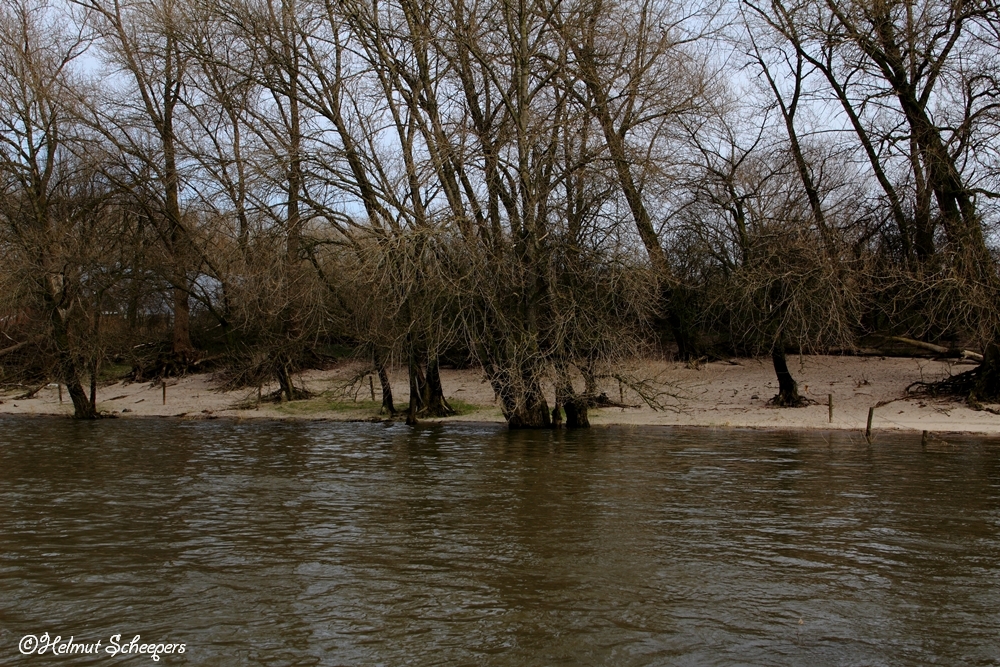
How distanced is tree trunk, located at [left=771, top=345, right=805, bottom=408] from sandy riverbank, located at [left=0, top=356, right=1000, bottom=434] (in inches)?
18.1

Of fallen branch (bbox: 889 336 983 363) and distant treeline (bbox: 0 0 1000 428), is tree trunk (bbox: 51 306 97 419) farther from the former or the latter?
fallen branch (bbox: 889 336 983 363)

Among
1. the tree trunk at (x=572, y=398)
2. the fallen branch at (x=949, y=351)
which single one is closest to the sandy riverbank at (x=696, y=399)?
the fallen branch at (x=949, y=351)

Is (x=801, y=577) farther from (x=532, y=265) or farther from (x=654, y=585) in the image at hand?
(x=532, y=265)

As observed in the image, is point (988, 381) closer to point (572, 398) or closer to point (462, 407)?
point (572, 398)

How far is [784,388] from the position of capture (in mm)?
24547

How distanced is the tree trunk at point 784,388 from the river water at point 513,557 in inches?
279

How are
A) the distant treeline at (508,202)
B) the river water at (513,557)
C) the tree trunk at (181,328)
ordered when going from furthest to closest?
1. the tree trunk at (181,328)
2. the distant treeline at (508,202)
3. the river water at (513,557)

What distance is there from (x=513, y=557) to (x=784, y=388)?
17142 millimetres

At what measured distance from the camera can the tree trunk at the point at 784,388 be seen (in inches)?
950

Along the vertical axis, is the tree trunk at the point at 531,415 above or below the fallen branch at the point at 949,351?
below

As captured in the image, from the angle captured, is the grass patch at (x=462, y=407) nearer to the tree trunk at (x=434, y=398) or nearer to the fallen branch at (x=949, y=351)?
the tree trunk at (x=434, y=398)

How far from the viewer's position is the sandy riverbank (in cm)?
2194

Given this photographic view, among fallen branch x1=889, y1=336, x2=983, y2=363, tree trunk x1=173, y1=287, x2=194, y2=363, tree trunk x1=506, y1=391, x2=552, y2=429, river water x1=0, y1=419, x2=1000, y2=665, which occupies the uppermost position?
tree trunk x1=173, y1=287, x2=194, y2=363

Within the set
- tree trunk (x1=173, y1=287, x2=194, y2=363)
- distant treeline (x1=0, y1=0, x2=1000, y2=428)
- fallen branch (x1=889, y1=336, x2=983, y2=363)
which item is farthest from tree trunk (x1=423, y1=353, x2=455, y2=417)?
tree trunk (x1=173, y1=287, x2=194, y2=363)
